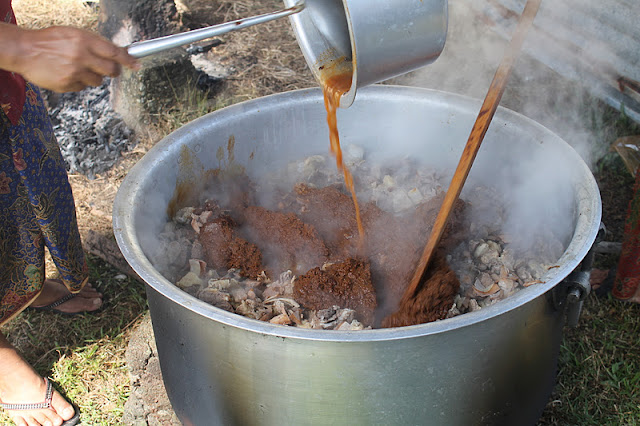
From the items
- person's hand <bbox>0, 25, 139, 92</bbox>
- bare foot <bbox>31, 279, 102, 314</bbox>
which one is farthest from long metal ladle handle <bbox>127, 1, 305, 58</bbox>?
bare foot <bbox>31, 279, 102, 314</bbox>

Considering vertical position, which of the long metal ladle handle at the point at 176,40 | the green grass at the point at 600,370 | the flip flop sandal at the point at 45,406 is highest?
the long metal ladle handle at the point at 176,40

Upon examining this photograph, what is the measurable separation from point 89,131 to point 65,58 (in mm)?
2108

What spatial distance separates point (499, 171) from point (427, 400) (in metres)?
0.96

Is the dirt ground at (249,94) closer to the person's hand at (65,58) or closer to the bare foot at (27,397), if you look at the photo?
the bare foot at (27,397)

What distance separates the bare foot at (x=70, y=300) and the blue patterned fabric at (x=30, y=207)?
13.7 inches

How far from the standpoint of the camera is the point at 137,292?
2.53 m

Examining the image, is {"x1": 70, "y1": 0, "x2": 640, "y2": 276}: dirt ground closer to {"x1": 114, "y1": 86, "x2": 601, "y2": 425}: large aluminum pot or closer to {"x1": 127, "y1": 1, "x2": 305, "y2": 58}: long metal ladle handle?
{"x1": 114, "y1": 86, "x2": 601, "y2": 425}: large aluminum pot

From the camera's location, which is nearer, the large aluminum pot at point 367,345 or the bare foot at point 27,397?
the large aluminum pot at point 367,345

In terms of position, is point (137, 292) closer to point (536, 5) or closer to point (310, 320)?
point (310, 320)

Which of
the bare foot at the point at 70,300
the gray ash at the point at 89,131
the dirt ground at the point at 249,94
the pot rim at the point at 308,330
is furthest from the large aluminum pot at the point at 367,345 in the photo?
the gray ash at the point at 89,131

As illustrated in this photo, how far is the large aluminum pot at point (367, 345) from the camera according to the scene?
1.28m

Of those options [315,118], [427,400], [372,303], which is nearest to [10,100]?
[315,118]

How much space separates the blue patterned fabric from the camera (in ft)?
5.89

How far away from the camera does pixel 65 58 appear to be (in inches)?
48.2
